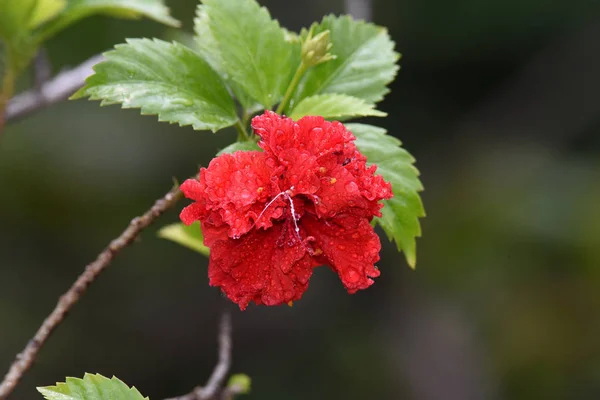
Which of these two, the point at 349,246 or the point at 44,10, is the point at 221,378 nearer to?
the point at 349,246

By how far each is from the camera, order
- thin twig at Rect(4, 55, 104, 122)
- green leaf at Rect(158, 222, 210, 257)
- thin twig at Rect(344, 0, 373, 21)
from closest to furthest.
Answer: green leaf at Rect(158, 222, 210, 257) → thin twig at Rect(4, 55, 104, 122) → thin twig at Rect(344, 0, 373, 21)

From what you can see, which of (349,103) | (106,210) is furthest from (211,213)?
(106,210)

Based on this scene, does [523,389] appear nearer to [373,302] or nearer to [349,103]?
[373,302]

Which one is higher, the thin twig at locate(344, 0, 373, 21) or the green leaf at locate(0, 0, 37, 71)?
the thin twig at locate(344, 0, 373, 21)

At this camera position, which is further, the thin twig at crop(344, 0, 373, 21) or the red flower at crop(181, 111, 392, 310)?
the thin twig at crop(344, 0, 373, 21)

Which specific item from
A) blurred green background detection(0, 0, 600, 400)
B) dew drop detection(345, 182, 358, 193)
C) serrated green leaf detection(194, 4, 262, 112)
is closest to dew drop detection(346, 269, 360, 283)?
dew drop detection(345, 182, 358, 193)

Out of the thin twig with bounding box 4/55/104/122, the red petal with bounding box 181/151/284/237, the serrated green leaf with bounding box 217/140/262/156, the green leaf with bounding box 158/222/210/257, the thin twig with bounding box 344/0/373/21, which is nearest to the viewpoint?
the red petal with bounding box 181/151/284/237

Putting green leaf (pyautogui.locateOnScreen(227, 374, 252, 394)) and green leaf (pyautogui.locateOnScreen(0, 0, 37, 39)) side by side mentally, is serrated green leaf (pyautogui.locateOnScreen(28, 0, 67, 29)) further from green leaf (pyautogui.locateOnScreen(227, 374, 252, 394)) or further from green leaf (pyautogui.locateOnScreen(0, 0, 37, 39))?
green leaf (pyautogui.locateOnScreen(227, 374, 252, 394))
